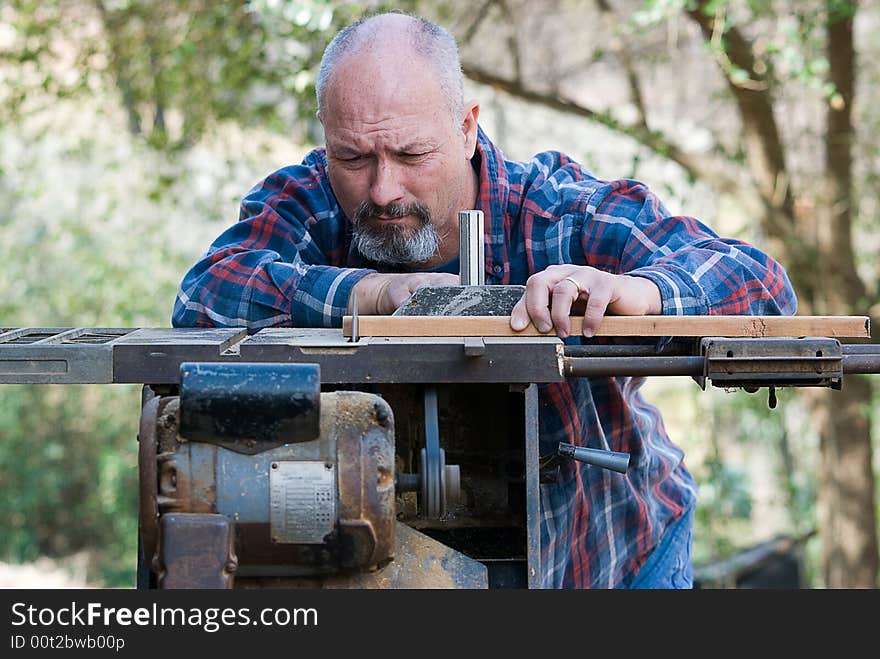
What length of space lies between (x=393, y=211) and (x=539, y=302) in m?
0.71

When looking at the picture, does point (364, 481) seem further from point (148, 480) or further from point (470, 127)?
point (470, 127)

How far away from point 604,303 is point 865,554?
511 cm

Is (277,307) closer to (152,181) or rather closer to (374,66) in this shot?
(374,66)

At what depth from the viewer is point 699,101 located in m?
6.90

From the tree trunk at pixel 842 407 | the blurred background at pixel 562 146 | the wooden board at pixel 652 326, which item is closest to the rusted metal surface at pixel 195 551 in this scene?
the wooden board at pixel 652 326

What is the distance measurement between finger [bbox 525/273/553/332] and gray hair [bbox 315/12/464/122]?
0.86 m

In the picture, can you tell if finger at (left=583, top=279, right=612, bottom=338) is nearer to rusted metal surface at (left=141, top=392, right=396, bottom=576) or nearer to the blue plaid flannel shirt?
the blue plaid flannel shirt

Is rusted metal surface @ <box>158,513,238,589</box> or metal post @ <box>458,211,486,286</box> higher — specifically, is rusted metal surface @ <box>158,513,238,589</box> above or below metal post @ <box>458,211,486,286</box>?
below

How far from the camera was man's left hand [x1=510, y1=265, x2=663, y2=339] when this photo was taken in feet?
6.54

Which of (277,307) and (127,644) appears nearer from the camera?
(127,644)

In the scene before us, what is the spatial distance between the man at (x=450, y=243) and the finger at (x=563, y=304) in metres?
0.29

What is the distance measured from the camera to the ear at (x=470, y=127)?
284 centimetres

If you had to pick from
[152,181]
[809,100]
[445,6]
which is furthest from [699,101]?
[152,181]

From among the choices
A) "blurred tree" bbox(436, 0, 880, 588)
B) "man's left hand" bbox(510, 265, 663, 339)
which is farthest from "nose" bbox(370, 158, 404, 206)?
"blurred tree" bbox(436, 0, 880, 588)
